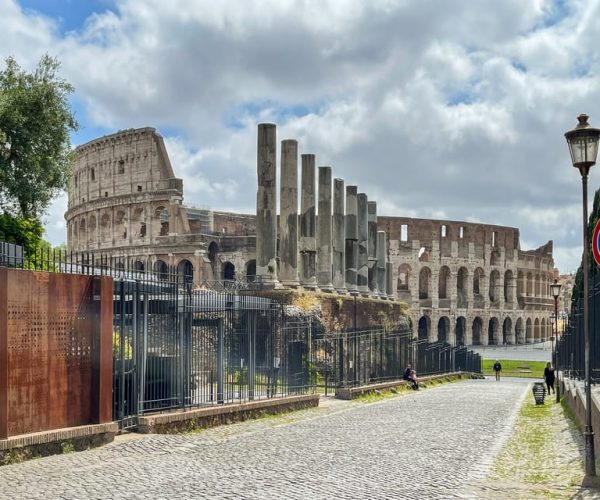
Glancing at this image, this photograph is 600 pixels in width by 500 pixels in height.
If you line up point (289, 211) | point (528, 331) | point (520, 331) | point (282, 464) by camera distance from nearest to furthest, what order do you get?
point (282, 464)
point (289, 211)
point (520, 331)
point (528, 331)

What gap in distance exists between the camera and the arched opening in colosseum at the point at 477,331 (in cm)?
6788

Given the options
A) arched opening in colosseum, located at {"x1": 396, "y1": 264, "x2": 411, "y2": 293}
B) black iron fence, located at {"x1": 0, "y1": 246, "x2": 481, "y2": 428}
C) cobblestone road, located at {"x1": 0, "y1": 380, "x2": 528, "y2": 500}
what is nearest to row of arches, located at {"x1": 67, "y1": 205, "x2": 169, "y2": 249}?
arched opening in colosseum, located at {"x1": 396, "y1": 264, "x2": 411, "y2": 293}

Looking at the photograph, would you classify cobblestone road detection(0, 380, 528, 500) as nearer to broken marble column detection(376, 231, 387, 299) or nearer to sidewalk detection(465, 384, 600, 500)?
sidewalk detection(465, 384, 600, 500)

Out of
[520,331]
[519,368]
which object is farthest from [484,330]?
[519,368]

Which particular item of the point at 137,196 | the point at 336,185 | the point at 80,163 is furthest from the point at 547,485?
the point at 80,163

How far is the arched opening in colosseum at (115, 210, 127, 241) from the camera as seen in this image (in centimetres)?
5912

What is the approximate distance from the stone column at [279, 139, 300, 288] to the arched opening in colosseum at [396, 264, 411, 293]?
36.6 m

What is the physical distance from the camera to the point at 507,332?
229 feet

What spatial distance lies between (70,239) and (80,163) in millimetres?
6739

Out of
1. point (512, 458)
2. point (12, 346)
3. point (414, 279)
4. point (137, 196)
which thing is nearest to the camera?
point (12, 346)

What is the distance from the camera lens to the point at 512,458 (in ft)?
32.3

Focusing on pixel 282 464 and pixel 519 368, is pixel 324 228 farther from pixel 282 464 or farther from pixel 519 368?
pixel 282 464

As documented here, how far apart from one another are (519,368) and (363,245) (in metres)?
13.0

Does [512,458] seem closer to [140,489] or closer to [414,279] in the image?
[140,489]
